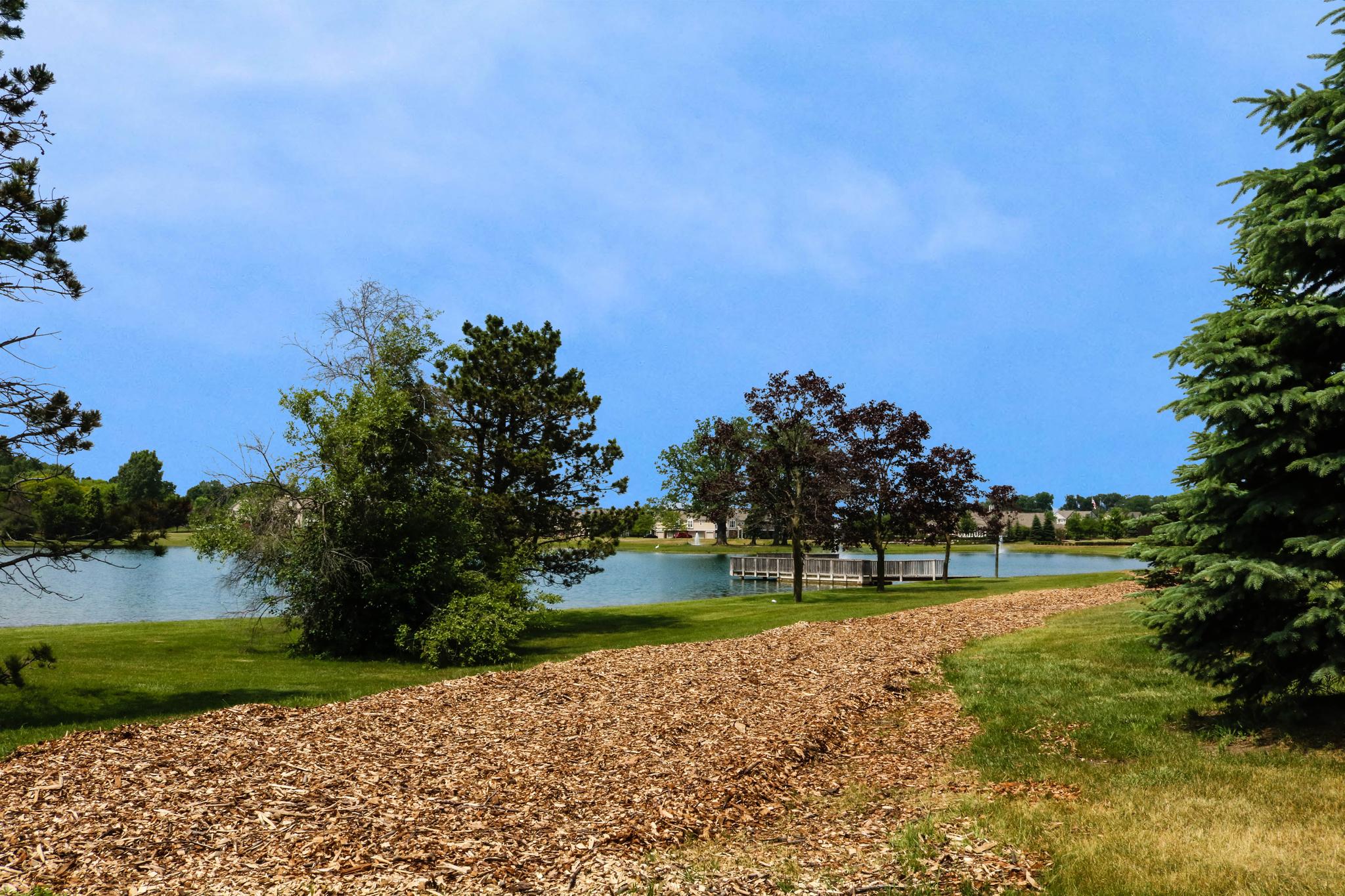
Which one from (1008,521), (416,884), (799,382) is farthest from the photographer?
(1008,521)

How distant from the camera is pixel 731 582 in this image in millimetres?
46344

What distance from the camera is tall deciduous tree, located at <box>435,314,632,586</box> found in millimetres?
21703

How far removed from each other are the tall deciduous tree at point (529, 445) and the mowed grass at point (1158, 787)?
510 inches

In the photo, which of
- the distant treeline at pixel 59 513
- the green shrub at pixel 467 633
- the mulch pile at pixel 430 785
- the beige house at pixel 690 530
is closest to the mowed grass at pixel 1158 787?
the mulch pile at pixel 430 785

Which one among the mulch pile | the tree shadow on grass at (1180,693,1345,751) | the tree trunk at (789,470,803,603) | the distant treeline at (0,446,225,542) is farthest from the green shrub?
the tree trunk at (789,470,803,603)

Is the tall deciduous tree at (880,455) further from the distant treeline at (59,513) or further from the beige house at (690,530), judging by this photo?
the beige house at (690,530)

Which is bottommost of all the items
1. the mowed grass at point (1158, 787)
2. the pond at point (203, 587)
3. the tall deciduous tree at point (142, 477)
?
the pond at point (203, 587)

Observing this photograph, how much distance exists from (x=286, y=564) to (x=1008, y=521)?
38.2m

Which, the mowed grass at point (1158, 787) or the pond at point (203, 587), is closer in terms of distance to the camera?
the mowed grass at point (1158, 787)

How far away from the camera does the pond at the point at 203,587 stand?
29703 mm

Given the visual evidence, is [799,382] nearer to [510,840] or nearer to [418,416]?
[418,416]

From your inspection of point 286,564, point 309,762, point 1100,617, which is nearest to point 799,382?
point 1100,617

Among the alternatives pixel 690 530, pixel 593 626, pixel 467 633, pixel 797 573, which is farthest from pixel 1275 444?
pixel 690 530

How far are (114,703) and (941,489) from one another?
2738 centimetres
